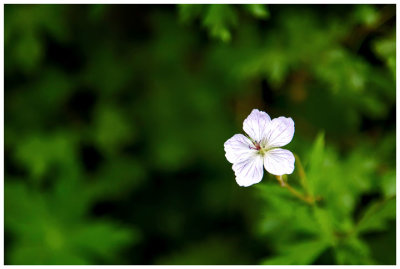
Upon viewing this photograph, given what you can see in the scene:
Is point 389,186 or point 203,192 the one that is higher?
point 203,192

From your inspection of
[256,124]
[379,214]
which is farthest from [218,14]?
[379,214]

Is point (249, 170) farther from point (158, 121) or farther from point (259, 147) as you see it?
point (158, 121)

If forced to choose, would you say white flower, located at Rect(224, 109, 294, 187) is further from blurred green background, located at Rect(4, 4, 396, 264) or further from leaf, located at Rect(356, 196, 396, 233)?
blurred green background, located at Rect(4, 4, 396, 264)

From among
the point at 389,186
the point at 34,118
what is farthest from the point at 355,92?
the point at 34,118

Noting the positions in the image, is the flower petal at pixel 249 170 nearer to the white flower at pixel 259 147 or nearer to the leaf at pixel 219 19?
the white flower at pixel 259 147

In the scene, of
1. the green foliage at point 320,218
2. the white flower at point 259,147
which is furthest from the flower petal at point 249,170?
the green foliage at point 320,218

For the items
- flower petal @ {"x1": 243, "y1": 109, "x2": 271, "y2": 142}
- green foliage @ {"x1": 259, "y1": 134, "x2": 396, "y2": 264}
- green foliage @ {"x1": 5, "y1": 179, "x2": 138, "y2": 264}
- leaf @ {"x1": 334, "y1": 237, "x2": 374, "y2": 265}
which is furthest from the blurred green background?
flower petal @ {"x1": 243, "y1": 109, "x2": 271, "y2": 142}

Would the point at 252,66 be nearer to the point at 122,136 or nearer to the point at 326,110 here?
the point at 326,110
